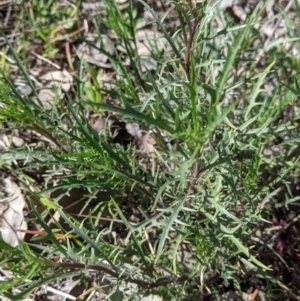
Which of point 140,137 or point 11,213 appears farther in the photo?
point 140,137

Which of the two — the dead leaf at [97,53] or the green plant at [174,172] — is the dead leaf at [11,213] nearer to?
the green plant at [174,172]

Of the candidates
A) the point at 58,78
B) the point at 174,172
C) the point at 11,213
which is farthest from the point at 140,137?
the point at 174,172

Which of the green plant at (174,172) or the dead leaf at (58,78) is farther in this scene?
the dead leaf at (58,78)

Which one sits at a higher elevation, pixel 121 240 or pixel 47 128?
pixel 47 128

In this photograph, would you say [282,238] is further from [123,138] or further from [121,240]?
[123,138]

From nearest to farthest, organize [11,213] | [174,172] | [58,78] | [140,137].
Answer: [174,172] < [11,213] < [140,137] < [58,78]

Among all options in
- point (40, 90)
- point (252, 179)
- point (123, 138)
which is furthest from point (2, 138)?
point (252, 179)

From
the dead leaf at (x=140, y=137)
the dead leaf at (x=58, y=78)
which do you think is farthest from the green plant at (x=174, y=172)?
the dead leaf at (x=58, y=78)

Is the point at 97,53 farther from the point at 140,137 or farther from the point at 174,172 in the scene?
the point at 174,172
